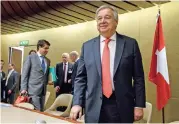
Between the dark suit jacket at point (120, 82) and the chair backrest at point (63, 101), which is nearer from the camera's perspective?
the dark suit jacket at point (120, 82)

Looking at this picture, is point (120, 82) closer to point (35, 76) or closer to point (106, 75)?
point (106, 75)

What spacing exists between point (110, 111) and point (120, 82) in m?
0.22

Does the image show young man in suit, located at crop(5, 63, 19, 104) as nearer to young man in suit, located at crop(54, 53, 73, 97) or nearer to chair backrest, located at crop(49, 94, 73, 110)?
young man in suit, located at crop(54, 53, 73, 97)

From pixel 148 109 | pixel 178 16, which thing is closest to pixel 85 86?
pixel 148 109

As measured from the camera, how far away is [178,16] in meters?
4.69

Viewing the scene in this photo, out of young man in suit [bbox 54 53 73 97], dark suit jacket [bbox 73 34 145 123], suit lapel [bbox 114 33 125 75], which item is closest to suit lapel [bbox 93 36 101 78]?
dark suit jacket [bbox 73 34 145 123]

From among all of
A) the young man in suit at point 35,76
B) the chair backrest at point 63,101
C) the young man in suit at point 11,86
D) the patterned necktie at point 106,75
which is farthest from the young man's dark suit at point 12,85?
the patterned necktie at point 106,75

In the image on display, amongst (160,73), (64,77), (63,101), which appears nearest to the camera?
(160,73)

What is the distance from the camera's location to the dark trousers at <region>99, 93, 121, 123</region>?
1.82 metres

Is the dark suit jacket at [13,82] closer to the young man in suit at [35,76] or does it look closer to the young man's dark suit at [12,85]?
the young man's dark suit at [12,85]

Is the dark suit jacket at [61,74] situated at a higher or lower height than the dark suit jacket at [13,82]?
higher

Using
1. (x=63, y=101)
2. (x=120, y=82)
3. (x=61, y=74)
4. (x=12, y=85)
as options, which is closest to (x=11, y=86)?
(x=12, y=85)

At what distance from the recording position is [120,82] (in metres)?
1.81

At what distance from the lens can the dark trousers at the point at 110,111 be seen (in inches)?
71.7
